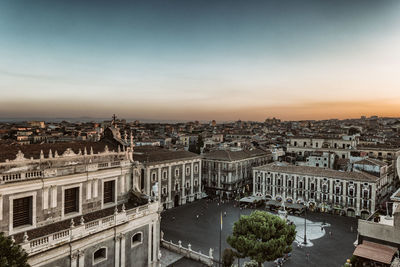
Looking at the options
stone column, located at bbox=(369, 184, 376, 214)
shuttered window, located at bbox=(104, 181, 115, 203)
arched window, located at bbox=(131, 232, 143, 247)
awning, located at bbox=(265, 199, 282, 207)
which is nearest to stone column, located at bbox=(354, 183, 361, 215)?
stone column, located at bbox=(369, 184, 376, 214)

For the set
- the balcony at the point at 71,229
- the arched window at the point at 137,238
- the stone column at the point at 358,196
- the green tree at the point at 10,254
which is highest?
the green tree at the point at 10,254

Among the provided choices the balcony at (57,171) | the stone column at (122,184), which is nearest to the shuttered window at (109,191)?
the stone column at (122,184)

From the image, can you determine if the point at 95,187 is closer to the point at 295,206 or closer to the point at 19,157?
the point at 19,157

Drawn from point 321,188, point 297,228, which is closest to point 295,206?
point 321,188

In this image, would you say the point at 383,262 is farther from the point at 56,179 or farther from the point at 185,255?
the point at 56,179

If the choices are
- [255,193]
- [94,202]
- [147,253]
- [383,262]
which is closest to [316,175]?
[255,193]

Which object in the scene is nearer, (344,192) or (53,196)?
(53,196)

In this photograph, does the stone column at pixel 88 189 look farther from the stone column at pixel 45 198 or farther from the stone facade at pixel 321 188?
the stone facade at pixel 321 188
